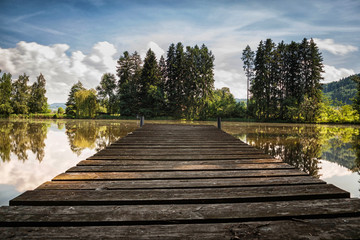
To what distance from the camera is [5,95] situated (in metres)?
41.6

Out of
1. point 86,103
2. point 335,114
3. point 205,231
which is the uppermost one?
point 86,103

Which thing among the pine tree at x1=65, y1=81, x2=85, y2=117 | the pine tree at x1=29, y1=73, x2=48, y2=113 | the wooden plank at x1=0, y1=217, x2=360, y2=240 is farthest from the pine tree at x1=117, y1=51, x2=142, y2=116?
the wooden plank at x1=0, y1=217, x2=360, y2=240

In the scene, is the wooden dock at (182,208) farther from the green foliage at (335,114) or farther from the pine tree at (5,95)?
the pine tree at (5,95)

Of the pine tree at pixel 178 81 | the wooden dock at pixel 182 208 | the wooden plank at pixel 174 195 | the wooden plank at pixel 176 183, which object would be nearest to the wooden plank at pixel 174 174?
the wooden dock at pixel 182 208

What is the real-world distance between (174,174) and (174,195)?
72 cm

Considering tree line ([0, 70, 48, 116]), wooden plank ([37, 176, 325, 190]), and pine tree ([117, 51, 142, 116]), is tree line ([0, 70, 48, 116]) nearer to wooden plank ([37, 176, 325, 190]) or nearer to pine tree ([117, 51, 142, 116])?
pine tree ([117, 51, 142, 116])

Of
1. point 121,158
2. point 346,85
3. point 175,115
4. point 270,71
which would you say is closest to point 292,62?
point 270,71

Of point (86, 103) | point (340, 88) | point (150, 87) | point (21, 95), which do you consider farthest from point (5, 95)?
point (340, 88)

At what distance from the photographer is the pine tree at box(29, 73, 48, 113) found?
4984 centimetres

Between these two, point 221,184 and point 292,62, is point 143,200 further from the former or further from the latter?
point 292,62

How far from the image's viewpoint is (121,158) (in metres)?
3.52

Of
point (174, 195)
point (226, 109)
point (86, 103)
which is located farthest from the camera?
point (86, 103)

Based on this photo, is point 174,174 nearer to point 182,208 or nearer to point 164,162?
point 164,162

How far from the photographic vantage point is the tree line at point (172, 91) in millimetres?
37188
